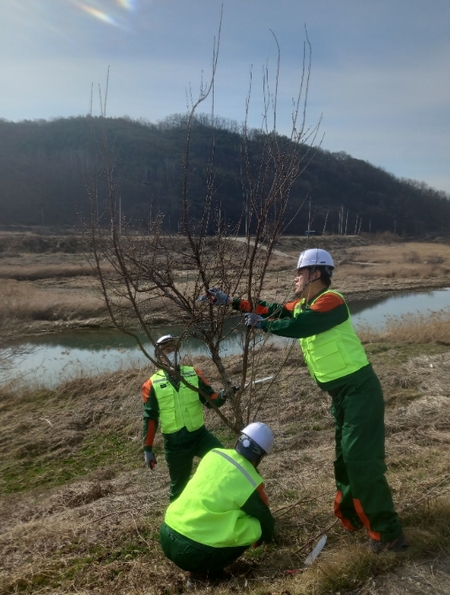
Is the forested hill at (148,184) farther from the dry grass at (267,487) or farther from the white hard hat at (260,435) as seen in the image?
the white hard hat at (260,435)

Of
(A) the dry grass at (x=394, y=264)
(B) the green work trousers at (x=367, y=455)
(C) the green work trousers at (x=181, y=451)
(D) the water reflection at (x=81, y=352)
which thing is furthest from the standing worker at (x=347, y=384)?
(A) the dry grass at (x=394, y=264)

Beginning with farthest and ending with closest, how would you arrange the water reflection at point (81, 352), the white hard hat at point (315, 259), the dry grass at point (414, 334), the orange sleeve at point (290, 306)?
1. the water reflection at point (81, 352)
2. the dry grass at point (414, 334)
3. the orange sleeve at point (290, 306)
4. the white hard hat at point (315, 259)

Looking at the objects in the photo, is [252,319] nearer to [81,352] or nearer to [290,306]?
[290,306]

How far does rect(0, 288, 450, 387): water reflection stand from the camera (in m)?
12.7

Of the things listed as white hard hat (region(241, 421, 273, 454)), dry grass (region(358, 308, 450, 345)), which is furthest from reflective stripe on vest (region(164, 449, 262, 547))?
dry grass (region(358, 308, 450, 345))

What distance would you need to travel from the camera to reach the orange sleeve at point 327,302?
2.90 m

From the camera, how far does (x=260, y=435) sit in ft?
9.41

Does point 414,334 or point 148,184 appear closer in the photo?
point 414,334

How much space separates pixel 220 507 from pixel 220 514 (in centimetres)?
4

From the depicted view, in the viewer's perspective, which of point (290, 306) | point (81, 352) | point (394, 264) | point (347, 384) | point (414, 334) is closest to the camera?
point (347, 384)

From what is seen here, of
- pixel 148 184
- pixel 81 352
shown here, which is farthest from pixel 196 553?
pixel 148 184

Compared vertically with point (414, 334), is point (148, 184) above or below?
above

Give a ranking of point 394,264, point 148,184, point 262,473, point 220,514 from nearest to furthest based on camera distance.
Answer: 1. point 220,514
2. point 262,473
3. point 394,264
4. point 148,184

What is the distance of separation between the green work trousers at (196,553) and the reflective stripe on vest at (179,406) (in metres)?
1.22
